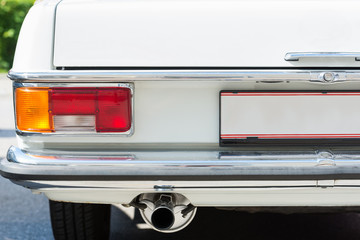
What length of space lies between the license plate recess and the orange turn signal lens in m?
0.64

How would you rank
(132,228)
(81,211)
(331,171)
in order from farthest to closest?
(132,228) → (81,211) → (331,171)

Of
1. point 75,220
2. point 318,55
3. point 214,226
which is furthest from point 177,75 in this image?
point 214,226

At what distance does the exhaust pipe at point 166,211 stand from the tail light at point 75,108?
29 centimetres

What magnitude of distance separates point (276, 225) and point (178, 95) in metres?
1.55

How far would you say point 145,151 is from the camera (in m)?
2.05

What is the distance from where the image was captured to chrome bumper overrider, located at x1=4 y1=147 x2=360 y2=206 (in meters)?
1.98

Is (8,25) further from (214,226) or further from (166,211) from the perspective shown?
(166,211)

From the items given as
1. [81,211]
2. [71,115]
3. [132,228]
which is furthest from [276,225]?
[71,115]

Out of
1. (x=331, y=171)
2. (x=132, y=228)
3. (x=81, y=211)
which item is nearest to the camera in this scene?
(x=331, y=171)

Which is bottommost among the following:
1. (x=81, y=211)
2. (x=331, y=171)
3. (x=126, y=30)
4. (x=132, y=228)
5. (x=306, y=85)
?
(x=132, y=228)

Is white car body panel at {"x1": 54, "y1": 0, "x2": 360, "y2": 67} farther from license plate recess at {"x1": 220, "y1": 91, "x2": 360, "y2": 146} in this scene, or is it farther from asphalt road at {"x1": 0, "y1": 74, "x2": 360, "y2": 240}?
asphalt road at {"x1": 0, "y1": 74, "x2": 360, "y2": 240}

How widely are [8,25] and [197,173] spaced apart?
13167 mm

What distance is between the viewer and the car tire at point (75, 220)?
2516 millimetres

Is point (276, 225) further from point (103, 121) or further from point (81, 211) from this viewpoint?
point (103, 121)
